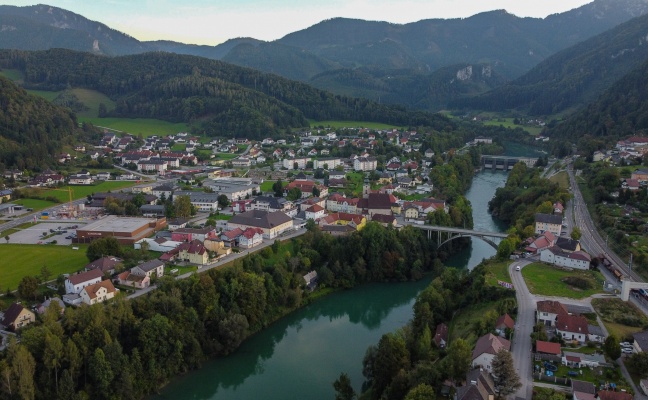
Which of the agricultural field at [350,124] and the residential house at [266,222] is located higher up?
the agricultural field at [350,124]

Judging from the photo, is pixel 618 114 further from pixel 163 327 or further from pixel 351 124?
pixel 163 327

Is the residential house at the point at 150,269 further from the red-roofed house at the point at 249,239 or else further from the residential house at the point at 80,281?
the red-roofed house at the point at 249,239

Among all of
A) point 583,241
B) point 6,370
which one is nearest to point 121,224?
point 6,370

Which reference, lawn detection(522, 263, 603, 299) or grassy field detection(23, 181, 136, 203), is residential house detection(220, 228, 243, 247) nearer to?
lawn detection(522, 263, 603, 299)

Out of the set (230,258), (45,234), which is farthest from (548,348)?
(45,234)

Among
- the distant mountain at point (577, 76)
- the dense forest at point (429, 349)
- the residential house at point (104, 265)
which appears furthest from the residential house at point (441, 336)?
the distant mountain at point (577, 76)

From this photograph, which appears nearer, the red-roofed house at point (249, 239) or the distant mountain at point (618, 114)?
the red-roofed house at point (249, 239)

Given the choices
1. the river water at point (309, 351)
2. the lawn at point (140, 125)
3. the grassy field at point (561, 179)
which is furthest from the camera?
the lawn at point (140, 125)

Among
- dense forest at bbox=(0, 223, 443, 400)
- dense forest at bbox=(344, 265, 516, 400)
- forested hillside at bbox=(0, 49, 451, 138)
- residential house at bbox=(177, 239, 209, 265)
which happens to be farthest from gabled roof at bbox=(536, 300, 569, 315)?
forested hillside at bbox=(0, 49, 451, 138)
